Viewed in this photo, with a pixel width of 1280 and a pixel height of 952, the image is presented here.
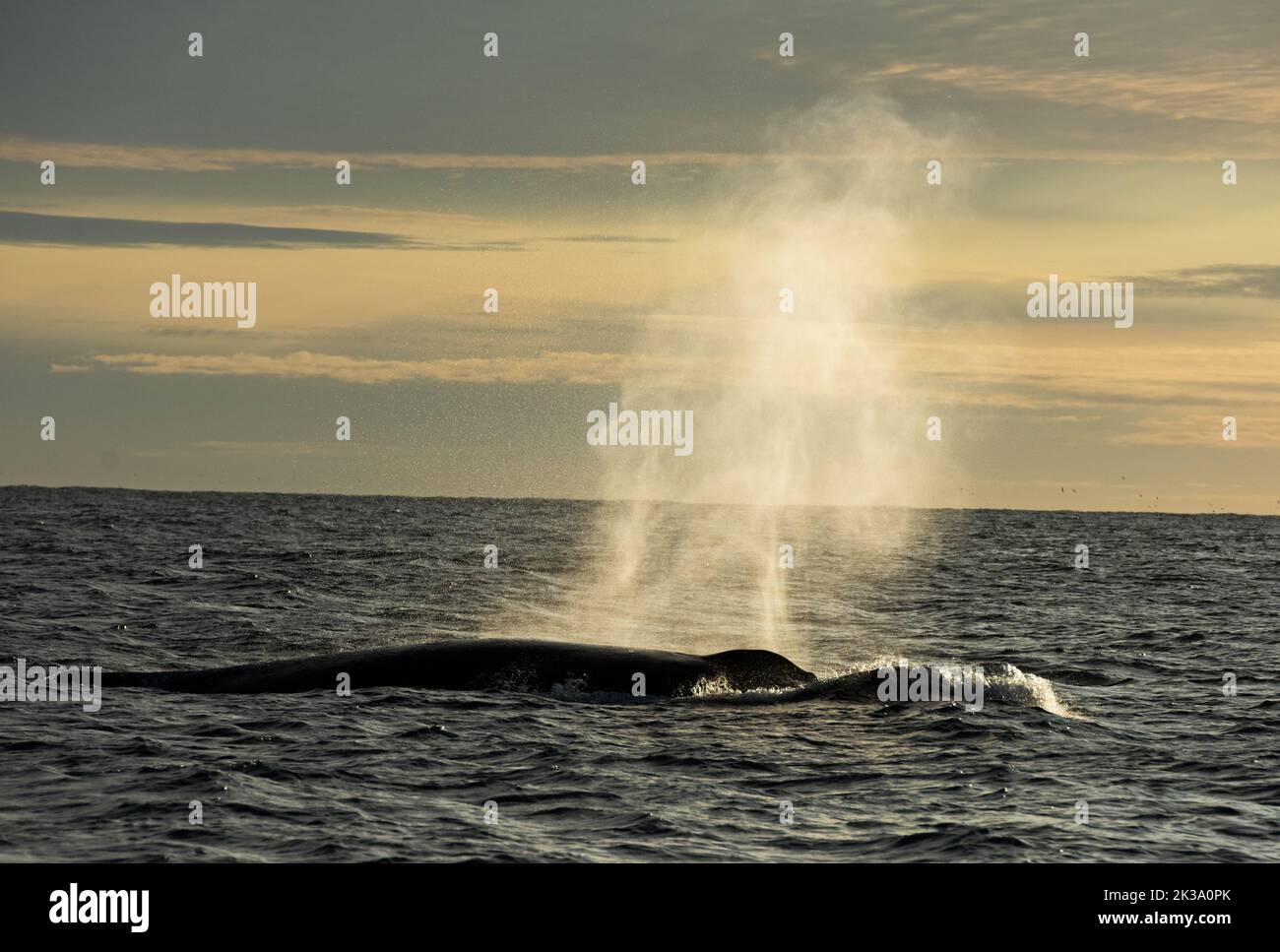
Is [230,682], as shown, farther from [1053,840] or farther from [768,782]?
[1053,840]

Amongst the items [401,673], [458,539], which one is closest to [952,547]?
[458,539]

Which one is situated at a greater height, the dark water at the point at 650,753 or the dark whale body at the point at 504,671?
the dark whale body at the point at 504,671

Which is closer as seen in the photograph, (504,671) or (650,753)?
(650,753)

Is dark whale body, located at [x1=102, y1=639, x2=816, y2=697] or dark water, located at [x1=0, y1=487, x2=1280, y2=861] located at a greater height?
dark whale body, located at [x1=102, y1=639, x2=816, y2=697]

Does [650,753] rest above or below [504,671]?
below

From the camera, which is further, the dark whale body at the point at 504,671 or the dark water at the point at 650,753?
the dark whale body at the point at 504,671

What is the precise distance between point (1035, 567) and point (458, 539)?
31638mm

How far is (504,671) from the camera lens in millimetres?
21047

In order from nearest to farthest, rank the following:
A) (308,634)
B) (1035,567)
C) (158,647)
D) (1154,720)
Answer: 1. (1154,720)
2. (158,647)
3. (308,634)
4. (1035,567)

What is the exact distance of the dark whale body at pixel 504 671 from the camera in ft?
67.7

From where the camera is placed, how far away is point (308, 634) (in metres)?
30.4

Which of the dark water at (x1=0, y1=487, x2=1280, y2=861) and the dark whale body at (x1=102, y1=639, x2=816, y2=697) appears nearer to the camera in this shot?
the dark water at (x1=0, y1=487, x2=1280, y2=861)

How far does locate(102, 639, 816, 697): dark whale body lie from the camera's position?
20.6 metres
